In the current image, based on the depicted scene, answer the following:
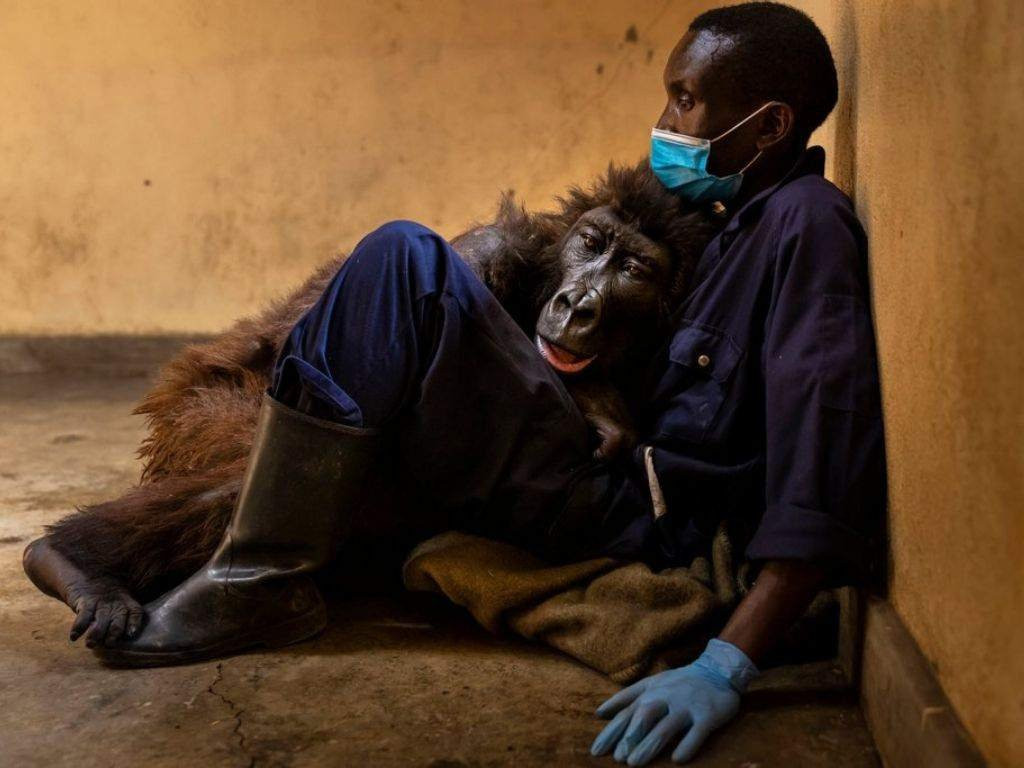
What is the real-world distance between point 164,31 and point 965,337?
4464 millimetres

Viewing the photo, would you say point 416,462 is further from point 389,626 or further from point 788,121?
point 788,121

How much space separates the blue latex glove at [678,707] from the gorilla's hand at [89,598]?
0.81 m

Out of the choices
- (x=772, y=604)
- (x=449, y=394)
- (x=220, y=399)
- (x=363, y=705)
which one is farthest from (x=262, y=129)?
(x=772, y=604)

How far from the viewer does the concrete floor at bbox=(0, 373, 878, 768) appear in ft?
5.84

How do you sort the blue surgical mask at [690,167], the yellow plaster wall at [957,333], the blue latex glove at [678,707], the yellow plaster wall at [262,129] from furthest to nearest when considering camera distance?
the yellow plaster wall at [262,129]
the blue surgical mask at [690,167]
the blue latex glove at [678,707]
the yellow plaster wall at [957,333]

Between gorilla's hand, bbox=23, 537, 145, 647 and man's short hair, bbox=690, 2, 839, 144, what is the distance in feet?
4.74

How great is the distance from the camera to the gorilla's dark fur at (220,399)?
227 centimetres

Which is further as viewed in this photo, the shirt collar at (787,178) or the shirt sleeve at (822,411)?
the shirt collar at (787,178)

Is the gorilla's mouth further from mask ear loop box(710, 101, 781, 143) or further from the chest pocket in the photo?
mask ear loop box(710, 101, 781, 143)

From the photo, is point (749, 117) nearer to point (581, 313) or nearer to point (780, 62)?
point (780, 62)

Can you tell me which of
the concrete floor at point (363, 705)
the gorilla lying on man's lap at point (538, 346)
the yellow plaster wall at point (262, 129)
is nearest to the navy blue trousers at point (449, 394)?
the gorilla lying on man's lap at point (538, 346)

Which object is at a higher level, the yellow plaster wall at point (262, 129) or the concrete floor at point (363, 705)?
the yellow plaster wall at point (262, 129)

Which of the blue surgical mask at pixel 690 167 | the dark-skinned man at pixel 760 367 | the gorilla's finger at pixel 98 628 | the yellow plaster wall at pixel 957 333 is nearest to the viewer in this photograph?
the yellow plaster wall at pixel 957 333

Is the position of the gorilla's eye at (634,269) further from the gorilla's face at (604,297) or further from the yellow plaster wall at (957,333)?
the yellow plaster wall at (957,333)
